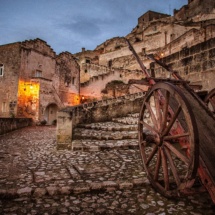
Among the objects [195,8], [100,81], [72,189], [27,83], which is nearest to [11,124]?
[27,83]

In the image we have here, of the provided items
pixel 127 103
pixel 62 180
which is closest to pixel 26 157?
pixel 62 180

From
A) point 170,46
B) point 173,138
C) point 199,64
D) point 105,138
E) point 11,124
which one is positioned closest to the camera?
point 173,138

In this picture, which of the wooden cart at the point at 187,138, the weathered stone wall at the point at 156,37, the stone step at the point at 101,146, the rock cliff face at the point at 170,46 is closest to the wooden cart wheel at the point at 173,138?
the wooden cart at the point at 187,138

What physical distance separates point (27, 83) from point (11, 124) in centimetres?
723

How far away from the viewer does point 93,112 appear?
33.1 feet

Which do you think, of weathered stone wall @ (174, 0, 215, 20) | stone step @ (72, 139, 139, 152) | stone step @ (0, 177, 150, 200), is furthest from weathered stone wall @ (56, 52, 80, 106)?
weathered stone wall @ (174, 0, 215, 20)

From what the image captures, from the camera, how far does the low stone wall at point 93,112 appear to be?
5937 mm

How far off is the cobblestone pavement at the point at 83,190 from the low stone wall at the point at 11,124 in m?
7.26

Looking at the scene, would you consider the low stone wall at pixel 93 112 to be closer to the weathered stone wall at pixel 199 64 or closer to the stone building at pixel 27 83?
the weathered stone wall at pixel 199 64

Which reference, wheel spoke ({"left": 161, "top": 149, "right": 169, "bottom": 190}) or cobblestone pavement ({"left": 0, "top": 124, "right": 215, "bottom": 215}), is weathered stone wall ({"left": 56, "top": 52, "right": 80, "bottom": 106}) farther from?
wheel spoke ({"left": 161, "top": 149, "right": 169, "bottom": 190})

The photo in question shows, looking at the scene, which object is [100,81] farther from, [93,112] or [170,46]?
[93,112]

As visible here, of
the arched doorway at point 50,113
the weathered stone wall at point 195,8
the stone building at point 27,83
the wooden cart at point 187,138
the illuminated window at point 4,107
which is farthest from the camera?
the weathered stone wall at point 195,8

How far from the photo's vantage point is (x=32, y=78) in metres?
18.3

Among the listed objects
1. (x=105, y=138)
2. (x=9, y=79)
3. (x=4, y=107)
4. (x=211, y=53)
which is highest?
(x=9, y=79)
